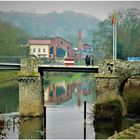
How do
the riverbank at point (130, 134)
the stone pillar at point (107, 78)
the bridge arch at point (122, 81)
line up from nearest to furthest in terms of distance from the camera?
the riverbank at point (130, 134) → the bridge arch at point (122, 81) → the stone pillar at point (107, 78)

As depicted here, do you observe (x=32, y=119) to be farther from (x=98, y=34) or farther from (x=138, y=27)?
(x=98, y=34)

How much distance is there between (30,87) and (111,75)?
9.02 meters

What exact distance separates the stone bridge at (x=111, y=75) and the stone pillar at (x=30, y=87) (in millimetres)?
6553

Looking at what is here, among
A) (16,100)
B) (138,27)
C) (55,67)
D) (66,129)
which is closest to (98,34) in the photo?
(138,27)

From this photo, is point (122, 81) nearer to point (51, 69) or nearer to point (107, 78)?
point (107, 78)

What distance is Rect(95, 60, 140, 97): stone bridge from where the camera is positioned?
2030 inches

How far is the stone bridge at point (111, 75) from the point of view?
51562 mm

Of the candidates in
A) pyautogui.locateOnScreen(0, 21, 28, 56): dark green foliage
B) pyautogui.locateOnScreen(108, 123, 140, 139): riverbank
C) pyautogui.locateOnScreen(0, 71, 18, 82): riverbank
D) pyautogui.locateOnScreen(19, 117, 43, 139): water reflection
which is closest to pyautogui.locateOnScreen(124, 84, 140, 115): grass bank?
pyautogui.locateOnScreen(19, 117, 43, 139): water reflection

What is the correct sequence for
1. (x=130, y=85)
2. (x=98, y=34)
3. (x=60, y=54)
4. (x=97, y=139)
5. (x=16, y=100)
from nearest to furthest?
(x=97, y=139)
(x=130, y=85)
(x=16, y=100)
(x=98, y=34)
(x=60, y=54)

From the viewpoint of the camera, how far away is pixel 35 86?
174 ft

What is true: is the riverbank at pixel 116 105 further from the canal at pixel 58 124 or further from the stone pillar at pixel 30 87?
the stone pillar at pixel 30 87

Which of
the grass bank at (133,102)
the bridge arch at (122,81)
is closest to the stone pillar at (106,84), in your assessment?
the bridge arch at (122,81)

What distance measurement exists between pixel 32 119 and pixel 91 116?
630 cm

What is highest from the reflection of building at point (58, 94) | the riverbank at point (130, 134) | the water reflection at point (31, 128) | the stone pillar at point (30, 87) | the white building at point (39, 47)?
the white building at point (39, 47)
